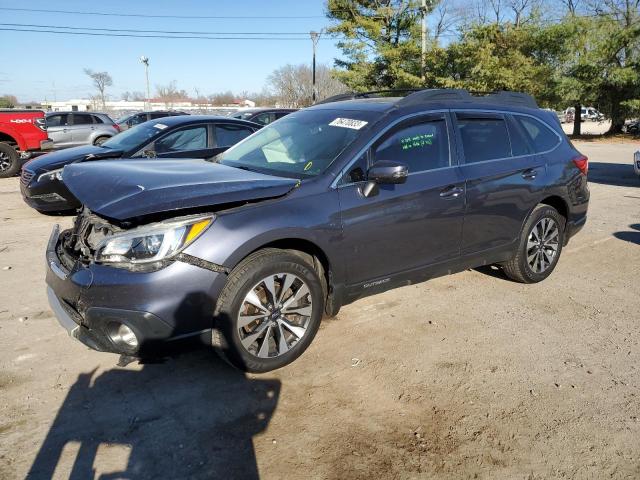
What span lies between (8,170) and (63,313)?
36.1 feet

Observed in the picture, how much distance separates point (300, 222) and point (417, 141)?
1311mm

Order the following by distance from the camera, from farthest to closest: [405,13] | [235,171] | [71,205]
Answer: [405,13]
[71,205]
[235,171]

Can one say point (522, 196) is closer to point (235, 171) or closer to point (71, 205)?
point (235, 171)

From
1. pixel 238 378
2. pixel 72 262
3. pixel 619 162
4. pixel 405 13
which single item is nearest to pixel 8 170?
pixel 72 262

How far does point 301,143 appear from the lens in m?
3.96

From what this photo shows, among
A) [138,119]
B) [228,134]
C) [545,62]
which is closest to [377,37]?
[545,62]

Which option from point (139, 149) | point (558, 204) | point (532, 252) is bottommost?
point (532, 252)

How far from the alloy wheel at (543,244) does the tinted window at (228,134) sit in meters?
4.74

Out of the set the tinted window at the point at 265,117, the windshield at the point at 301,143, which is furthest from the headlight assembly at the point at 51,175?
the tinted window at the point at 265,117

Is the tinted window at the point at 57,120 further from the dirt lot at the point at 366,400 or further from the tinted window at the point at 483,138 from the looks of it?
the tinted window at the point at 483,138

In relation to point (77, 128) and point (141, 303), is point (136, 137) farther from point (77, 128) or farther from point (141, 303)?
point (77, 128)

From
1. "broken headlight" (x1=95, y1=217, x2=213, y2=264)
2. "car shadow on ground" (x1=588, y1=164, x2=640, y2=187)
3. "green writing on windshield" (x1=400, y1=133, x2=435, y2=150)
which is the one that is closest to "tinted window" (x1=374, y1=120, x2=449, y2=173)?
"green writing on windshield" (x1=400, y1=133, x2=435, y2=150)

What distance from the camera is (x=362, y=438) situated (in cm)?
267

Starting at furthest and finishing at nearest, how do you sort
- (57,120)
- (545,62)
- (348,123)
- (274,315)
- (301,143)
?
(545,62) → (57,120) → (301,143) → (348,123) → (274,315)
